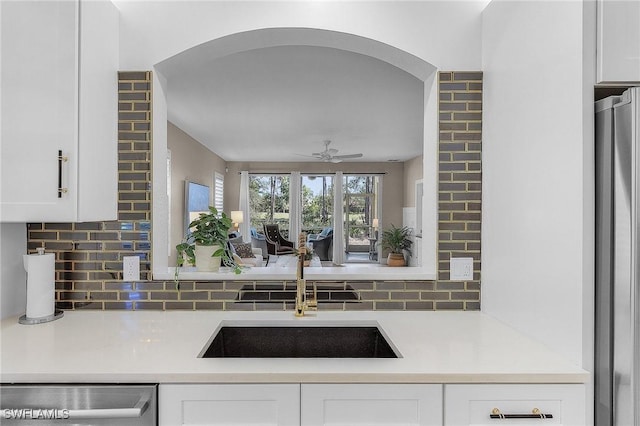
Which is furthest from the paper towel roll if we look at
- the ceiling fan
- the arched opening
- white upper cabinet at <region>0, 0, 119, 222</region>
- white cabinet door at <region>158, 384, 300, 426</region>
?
the ceiling fan

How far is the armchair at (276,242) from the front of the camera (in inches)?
358

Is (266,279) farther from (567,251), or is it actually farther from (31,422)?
(567,251)

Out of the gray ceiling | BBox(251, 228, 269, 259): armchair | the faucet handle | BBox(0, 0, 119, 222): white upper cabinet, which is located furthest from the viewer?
BBox(251, 228, 269, 259): armchair

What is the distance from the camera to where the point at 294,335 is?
5.65 feet

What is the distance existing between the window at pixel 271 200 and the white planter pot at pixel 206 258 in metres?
8.02

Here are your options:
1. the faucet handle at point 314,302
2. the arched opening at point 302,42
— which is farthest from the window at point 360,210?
the faucet handle at point 314,302

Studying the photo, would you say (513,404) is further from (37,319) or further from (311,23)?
(37,319)

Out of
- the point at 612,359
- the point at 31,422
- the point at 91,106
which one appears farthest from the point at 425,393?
the point at 91,106

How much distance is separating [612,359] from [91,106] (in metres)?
1.96

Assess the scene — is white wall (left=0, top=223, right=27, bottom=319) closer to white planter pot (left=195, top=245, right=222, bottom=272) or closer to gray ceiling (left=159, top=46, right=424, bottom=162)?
white planter pot (left=195, top=245, right=222, bottom=272)

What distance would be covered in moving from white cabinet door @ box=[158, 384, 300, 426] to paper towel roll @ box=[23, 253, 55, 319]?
84cm

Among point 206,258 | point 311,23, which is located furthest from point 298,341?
point 311,23

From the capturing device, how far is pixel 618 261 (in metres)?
1.11

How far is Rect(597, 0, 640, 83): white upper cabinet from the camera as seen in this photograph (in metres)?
1.15
